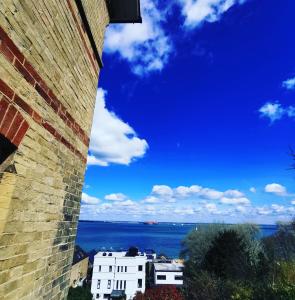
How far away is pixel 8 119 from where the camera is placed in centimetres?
233

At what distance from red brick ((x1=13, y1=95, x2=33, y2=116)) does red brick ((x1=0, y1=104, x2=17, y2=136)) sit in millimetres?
106

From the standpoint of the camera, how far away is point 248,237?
46.9m

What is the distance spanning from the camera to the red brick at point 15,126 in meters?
2.36

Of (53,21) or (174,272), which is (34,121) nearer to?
(53,21)

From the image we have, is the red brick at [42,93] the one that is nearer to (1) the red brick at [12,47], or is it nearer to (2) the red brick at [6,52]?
(1) the red brick at [12,47]

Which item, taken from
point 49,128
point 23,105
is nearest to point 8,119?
point 23,105

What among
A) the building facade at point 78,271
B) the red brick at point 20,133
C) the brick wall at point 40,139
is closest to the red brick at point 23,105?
the brick wall at point 40,139

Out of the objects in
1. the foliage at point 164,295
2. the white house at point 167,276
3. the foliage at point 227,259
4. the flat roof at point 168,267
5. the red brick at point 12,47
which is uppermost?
the red brick at point 12,47

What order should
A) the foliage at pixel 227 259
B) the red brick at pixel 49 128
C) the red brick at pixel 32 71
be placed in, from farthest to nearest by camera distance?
the foliage at pixel 227 259, the red brick at pixel 49 128, the red brick at pixel 32 71

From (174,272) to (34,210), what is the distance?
182 feet

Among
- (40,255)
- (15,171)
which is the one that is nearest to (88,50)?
(15,171)

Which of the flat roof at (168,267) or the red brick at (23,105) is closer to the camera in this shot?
the red brick at (23,105)

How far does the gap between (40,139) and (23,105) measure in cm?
51

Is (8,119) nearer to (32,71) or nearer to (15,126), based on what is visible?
(15,126)
